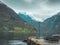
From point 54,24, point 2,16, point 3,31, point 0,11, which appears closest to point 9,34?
point 3,31

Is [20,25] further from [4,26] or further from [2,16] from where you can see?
[2,16]

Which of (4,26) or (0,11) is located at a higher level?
(0,11)

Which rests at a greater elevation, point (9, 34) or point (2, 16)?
point (2, 16)

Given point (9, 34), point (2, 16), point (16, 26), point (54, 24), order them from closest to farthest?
1. point (54, 24)
2. point (16, 26)
3. point (9, 34)
4. point (2, 16)

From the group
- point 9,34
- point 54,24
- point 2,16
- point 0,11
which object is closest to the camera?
point 54,24

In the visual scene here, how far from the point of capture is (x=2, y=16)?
18212cm

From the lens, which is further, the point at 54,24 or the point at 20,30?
the point at 20,30

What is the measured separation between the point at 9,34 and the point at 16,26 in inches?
522

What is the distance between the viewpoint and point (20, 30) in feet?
533

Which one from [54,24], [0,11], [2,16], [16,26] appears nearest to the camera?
[54,24]

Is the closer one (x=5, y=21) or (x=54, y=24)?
(x=54, y=24)

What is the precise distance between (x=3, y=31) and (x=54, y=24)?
74.5 metres

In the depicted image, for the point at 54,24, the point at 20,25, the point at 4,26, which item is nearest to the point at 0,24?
the point at 4,26

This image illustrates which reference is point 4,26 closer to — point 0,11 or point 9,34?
point 9,34
